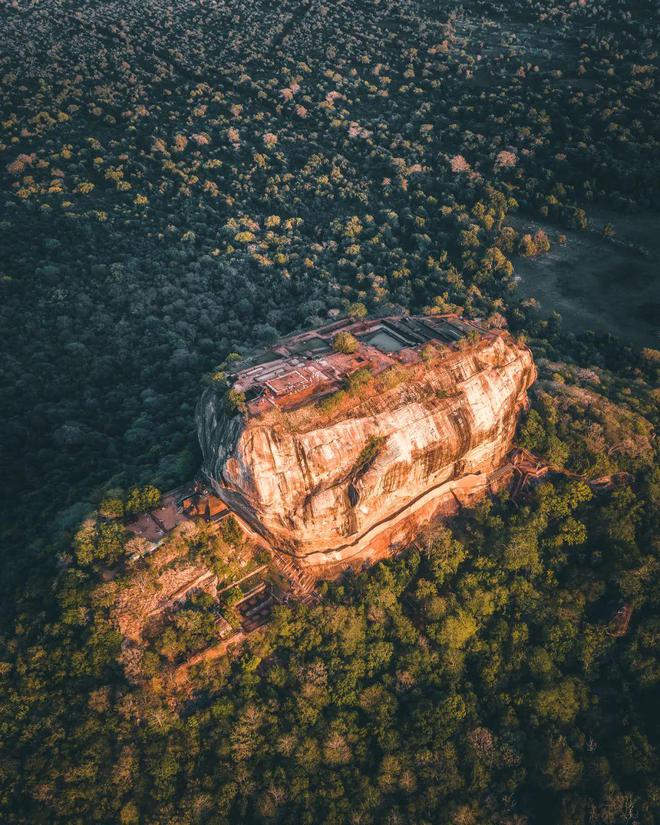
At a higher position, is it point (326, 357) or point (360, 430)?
point (326, 357)

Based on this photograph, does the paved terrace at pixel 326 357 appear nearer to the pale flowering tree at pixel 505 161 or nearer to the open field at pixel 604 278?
the open field at pixel 604 278

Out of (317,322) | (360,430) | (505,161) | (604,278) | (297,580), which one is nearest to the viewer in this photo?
(360,430)

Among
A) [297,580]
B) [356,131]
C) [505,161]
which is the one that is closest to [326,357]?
[297,580]

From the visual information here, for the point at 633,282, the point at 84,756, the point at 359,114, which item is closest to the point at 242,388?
the point at 84,756

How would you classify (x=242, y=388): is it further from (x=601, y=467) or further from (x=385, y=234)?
(x=385, y=234)

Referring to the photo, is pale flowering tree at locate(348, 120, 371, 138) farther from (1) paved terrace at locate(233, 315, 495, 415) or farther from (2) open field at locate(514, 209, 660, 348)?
(1) paved terrace at locate(233, 315, 495, 415)

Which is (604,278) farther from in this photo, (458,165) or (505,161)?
(458,165)
